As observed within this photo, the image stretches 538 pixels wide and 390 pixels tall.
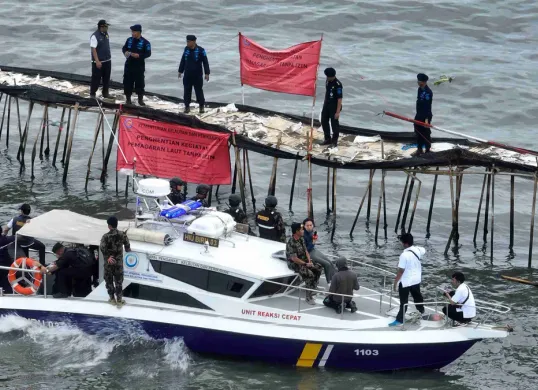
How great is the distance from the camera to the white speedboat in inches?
730

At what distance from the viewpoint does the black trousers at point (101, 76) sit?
27.4m

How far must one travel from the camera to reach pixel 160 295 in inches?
753

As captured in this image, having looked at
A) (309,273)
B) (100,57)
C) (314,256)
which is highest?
(100,57)

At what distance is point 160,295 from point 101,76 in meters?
10.2

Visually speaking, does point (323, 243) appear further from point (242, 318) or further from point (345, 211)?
point (242, 318)

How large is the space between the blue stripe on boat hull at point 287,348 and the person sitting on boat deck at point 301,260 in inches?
41.7

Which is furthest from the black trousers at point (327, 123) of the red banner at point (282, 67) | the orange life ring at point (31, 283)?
the orange life ring at point (31, 283)

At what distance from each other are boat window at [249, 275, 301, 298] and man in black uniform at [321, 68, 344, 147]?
688 centimetres

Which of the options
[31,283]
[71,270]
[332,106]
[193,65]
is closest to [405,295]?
[71,270]

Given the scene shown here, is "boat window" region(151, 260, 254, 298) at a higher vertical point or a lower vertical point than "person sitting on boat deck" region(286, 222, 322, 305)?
lower

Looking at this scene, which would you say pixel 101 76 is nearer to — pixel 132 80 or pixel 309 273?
pixel 132 80

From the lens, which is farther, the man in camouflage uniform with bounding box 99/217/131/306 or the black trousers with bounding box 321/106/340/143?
the black trousers with bounding box 321/106/340/143

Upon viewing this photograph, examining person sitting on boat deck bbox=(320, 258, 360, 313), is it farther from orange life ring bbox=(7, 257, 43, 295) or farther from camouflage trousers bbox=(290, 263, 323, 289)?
orange life ring bbox=(7, 257, 43, 295)

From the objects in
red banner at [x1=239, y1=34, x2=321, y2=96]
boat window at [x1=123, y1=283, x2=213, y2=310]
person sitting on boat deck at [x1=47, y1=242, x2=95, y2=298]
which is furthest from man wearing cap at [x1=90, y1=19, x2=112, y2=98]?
boat window at [x1=123, y1=283, x2=213, y2=310]
